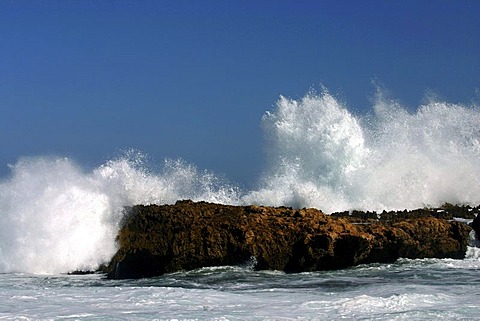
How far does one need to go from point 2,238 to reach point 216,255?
561 centimetres

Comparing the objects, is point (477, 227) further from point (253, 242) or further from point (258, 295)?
point (258, 295)

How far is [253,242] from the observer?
48.1ft

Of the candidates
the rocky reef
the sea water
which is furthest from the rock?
the sea water

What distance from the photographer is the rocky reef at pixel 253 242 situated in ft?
48.0

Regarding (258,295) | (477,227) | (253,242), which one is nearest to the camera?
(258,295)

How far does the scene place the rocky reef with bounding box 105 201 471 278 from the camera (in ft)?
48.0

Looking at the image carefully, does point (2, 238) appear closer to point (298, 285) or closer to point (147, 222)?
point (147, 222)

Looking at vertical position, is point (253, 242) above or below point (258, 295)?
above

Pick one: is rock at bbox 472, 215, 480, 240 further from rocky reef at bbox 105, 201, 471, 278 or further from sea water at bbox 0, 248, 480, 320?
sea water at bbox 0, 248, 480, 320

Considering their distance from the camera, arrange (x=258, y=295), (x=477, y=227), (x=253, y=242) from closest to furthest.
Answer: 1. (x=258, y=295)
2. (x=253, y=242)
3. (x=477, y=227)

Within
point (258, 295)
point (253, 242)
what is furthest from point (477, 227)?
point (258, 295)

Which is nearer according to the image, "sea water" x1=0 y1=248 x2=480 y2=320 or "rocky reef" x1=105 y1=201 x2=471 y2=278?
"sea water" x1=0 y1=248 x2=480 y2=320

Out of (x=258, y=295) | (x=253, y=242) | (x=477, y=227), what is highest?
(x=477, y=227)

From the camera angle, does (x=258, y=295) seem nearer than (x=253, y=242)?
Yes
